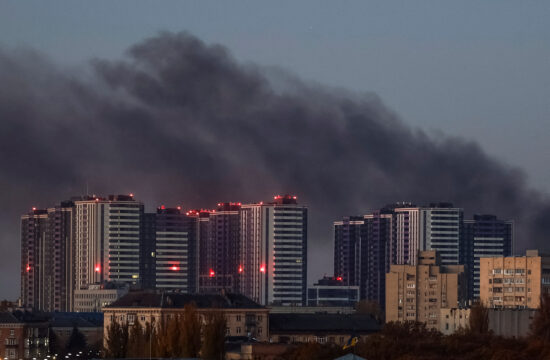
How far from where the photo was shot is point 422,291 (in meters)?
170

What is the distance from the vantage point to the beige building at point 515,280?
468ft

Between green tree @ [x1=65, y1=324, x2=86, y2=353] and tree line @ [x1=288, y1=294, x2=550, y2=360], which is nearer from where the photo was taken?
tree line @ [x1=288, y1=294, x2=550, y2=360]

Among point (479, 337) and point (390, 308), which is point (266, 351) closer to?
point (479, 337)

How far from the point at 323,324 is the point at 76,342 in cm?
3001

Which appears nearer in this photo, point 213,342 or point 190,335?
point 213,342

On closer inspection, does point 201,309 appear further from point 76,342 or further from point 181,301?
point 76,342

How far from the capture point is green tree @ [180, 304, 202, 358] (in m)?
112

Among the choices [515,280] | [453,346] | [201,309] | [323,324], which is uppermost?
[515,280]

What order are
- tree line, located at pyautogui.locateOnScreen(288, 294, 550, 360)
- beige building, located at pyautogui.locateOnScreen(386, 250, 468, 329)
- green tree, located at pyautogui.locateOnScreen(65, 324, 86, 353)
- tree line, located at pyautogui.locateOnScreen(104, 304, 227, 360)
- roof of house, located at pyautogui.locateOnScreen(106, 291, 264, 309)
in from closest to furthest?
tree line, located at pyautogui.locateOnScreen(288, 294, 550, 360)
tree line, located at pyautogui.locateOnScreen(104, 304, 227, 360)
roof of house, located at pyautogui.locateOnScreen(106, 291, 264, 309)
beige building, located at pyautogui.locateOnScreen(386, 250, 468, 329)
green tree, located at pyautogui.locateOnScreen(65, 324, 86, 353)

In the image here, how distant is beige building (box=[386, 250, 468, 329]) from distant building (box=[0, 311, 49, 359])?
103 feet

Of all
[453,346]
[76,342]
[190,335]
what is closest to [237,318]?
[76,342]

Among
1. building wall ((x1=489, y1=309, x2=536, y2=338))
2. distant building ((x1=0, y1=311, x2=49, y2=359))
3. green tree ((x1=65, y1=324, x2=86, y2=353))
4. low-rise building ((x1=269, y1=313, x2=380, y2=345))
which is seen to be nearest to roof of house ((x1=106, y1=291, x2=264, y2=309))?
low-rise building ((x1=269, y1=313, x2=380, y2=345))

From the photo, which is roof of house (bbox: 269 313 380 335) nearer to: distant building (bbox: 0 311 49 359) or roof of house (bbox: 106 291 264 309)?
roof of house (bbox: 106 291 264 309)

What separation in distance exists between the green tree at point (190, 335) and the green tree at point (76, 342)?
188 ft
